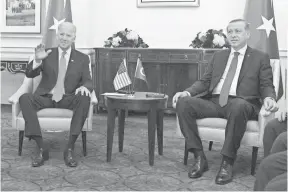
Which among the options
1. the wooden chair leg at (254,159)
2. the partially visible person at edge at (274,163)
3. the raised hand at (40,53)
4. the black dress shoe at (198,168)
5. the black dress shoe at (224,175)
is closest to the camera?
the partially visible person at edge at (274,163)

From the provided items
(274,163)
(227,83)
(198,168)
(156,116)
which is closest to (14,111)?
(156,116)

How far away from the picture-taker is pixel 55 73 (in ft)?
13.1

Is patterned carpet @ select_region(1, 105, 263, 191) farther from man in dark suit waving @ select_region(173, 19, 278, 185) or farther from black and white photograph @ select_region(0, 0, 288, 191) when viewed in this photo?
man in dark suit waving @ select_region(173, 19, 278, 185)

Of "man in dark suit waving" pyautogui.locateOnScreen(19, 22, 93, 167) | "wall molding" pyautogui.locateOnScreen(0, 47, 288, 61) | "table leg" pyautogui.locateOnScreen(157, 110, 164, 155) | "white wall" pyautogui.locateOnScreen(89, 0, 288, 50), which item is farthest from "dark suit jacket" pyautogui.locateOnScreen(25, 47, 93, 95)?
"white wall" pyautogui.locateOnScreen(89, 0, 288, 50)

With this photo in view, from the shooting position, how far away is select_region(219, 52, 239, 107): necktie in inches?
138

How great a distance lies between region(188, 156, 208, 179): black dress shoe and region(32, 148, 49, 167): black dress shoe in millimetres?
1315

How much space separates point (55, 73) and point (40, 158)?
2.96 ft

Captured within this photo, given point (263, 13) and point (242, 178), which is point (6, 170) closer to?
point (242, 178)

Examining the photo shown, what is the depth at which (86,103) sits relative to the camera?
370 centimetres

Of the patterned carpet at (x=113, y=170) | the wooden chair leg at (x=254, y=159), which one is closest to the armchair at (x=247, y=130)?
the wooden chair leg at (x=254, y=159)

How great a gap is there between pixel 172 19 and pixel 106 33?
1.14 meters

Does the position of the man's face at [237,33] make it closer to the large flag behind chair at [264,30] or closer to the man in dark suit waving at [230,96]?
the man in dark suit waving at [230,96]

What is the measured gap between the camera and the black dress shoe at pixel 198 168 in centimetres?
328

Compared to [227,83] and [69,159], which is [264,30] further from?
[69,159]
